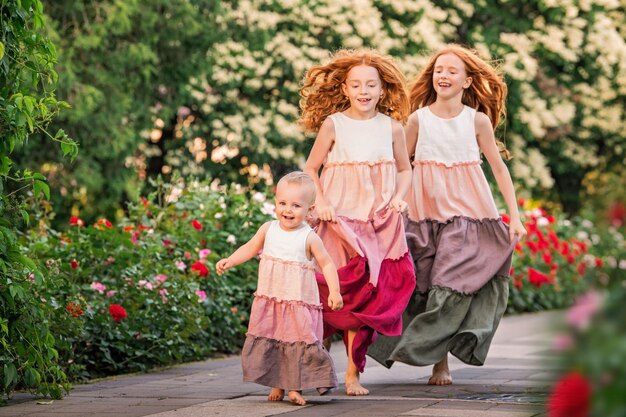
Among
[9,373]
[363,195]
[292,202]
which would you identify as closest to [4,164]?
[9,373]

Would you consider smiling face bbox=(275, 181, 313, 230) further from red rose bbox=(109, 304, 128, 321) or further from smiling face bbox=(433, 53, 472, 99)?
red rose bbox=(109, 304, 128, 321)

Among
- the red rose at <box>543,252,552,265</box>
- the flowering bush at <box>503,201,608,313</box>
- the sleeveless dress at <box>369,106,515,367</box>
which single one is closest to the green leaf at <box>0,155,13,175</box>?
the sleeveless dress at <box>369,106,515,367</box>

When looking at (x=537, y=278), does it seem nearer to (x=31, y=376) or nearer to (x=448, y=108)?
(x=448, y=108)

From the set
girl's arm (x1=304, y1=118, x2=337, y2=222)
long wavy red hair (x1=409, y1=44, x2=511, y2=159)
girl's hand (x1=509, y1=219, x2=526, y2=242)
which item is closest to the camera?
girl's arm (x1=304, y1=118, x2=337, y2=222)

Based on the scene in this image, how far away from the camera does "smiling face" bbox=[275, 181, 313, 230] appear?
5484mm

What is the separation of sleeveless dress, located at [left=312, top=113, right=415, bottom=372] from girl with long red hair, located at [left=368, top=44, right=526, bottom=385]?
388 millimetres

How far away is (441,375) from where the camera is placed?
6309mm

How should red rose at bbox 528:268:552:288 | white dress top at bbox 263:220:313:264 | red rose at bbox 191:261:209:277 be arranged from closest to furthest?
white dress top at bbox 263:220:313:264 → red rose at bbox 191:261:209:277 → red rose at bbox 528:268:552:288

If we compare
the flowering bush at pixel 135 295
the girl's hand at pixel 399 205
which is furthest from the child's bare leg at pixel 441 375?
the flowering bush at pixel 135 295

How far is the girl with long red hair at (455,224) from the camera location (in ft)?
20.9

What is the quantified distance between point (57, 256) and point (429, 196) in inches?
88.5

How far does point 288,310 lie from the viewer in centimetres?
544

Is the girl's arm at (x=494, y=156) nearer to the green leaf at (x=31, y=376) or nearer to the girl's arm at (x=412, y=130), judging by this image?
the girl's arm at (x=412, y=130)

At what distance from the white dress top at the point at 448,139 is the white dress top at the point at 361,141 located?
41 centimetres
